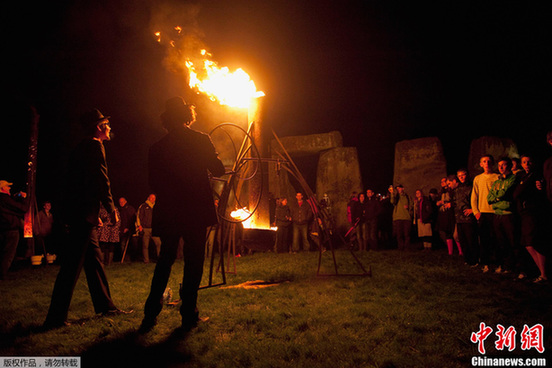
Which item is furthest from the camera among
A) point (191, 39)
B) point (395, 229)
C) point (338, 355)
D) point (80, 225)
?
point (395, 229)

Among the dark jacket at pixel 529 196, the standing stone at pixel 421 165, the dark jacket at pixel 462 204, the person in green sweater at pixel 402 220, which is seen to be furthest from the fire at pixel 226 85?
the standing stone at pixel 421 165

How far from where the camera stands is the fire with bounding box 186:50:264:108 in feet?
16.1

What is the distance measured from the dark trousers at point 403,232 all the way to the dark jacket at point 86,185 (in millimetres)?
8440

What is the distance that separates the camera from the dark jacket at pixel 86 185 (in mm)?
3125

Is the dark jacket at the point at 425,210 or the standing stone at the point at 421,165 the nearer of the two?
the dark jacket at the point at 425,210

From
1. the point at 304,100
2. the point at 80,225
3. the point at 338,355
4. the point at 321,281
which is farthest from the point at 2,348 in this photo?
the point at 304,100

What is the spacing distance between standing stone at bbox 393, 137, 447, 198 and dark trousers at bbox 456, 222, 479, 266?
5.47 metres

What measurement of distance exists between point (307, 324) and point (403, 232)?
7523 mm

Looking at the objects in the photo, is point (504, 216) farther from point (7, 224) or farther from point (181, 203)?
point (7, 224)

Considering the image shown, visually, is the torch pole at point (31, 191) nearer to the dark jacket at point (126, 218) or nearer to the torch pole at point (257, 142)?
the dark jacket at point (126, 218)

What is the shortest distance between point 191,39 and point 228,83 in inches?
77.6

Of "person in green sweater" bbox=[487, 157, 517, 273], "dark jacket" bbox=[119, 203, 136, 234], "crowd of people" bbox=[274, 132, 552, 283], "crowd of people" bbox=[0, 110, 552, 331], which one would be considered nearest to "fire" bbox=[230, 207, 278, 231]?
"crowd of people" bbox=[0, 110, 552, 331]

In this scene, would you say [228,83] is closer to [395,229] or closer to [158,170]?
[158,170]

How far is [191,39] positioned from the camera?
6207 mm
